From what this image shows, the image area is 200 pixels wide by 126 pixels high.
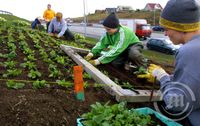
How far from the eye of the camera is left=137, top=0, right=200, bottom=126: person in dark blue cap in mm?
3383

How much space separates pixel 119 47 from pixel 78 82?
288 centimetres

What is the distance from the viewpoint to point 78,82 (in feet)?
17.6

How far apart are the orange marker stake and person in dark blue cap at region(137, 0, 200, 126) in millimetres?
1719

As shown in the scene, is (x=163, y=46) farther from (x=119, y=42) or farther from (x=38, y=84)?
(x=38, y=84)

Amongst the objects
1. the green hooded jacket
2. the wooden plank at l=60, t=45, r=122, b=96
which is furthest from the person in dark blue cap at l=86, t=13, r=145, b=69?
the wooden plank at l=60, t=45, r=122, b=96

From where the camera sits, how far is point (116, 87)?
614 cm

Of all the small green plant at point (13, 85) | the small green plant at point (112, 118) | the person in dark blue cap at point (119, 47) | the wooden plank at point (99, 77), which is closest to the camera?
the small green plant at point (112, 118)

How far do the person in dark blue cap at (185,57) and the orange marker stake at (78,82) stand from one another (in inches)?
67.7

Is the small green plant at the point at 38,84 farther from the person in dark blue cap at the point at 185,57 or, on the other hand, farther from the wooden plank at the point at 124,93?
the person in dark blue cap at the point at 185,57

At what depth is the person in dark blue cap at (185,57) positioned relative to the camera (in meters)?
Result: 3.38

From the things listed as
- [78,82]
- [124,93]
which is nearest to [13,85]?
[78,82]

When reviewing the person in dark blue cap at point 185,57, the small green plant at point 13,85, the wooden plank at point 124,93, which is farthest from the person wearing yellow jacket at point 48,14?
the person in dark blue cap at point 185,57

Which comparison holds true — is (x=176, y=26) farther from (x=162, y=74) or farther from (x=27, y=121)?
(x=27, y=121)

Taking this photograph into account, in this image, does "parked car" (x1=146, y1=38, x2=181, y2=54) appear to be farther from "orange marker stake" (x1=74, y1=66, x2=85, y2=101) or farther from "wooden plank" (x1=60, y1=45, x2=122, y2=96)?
"orange marker stake" (x1=74, y1=66, x2=85, y2=101)
